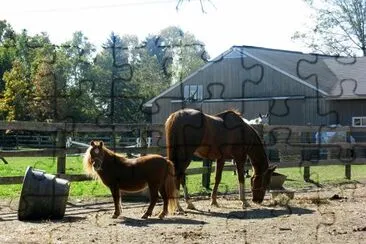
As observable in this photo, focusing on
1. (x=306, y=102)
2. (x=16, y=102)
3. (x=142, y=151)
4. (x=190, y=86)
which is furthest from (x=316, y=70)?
(x=142, y=151)

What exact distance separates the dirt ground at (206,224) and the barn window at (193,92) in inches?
995

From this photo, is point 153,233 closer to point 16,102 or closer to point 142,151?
point 142,151

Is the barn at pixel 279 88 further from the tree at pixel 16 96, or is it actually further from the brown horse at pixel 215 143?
the brown horse at pixel 215 143

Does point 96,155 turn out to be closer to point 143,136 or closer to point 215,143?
point 215,143

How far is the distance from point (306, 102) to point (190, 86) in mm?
7583

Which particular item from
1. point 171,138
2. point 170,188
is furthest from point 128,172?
point 171,138

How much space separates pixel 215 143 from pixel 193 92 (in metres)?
26.1

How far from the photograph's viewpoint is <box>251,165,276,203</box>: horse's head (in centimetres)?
1148

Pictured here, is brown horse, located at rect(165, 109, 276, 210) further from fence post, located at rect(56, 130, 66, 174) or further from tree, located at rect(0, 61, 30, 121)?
tree, located at rect(0, 61, 30, 121)

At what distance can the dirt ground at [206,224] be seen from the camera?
24.2 feet

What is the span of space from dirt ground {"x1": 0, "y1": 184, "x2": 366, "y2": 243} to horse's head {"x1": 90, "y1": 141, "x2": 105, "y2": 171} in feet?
2.75

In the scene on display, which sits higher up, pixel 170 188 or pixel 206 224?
pixel 170 188

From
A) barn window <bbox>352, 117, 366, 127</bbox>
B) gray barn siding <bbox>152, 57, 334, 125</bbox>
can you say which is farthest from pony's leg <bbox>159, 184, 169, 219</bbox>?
barn window <bbox>352, 117, 366, 127</bbox>

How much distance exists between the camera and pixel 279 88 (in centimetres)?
3625
